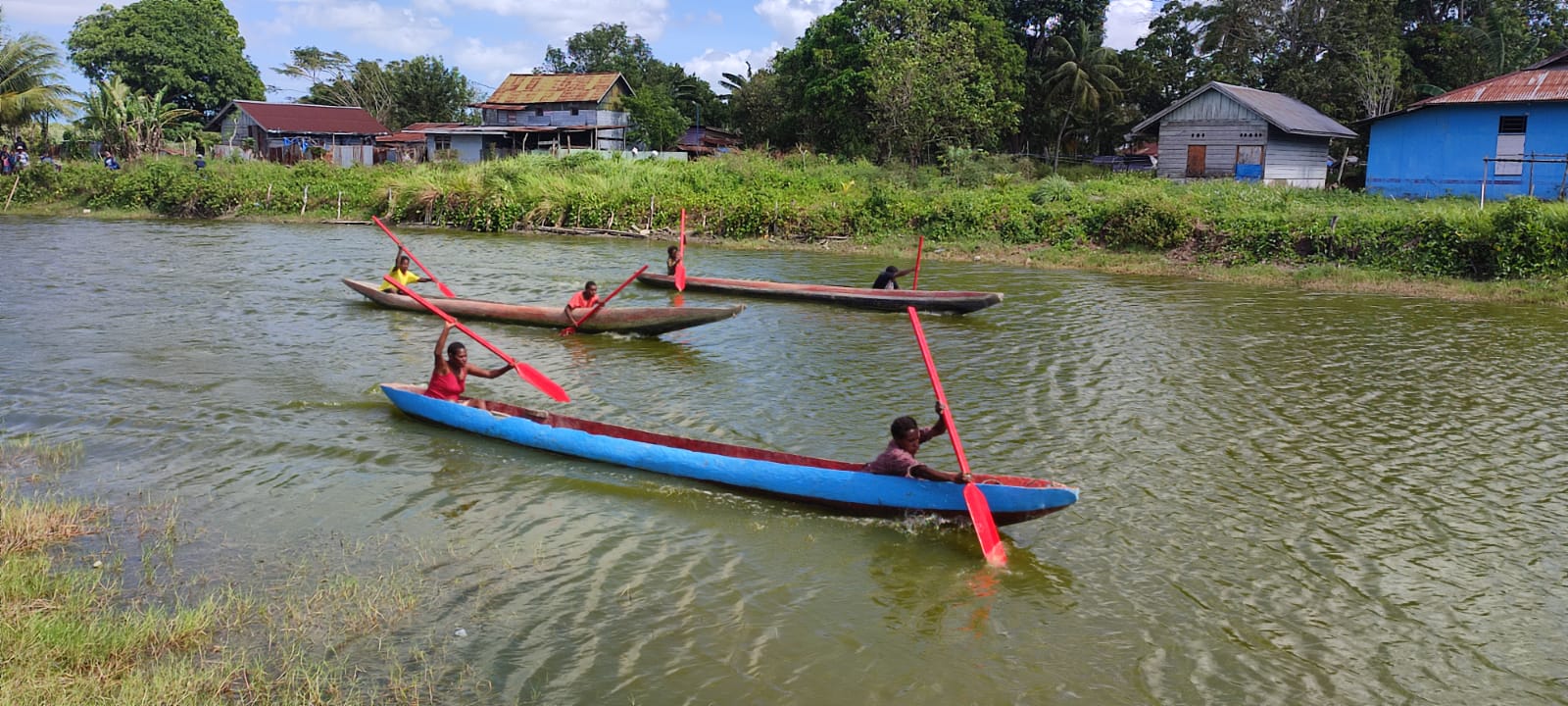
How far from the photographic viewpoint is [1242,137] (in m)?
31.8

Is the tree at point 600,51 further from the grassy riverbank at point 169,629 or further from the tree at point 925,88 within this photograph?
the grassy riverbank at point 169,629

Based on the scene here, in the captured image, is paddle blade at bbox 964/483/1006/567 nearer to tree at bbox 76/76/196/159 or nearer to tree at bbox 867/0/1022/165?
tree at bbox 867/0/1022/165

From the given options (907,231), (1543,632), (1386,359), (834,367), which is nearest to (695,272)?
(907,231)

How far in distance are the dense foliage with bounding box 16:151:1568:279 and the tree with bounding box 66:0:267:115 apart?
20173 millimetres

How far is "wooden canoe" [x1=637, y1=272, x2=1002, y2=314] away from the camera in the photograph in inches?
624

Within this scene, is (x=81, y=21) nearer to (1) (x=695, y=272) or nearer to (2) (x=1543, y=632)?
(1) (x=695, y=272)

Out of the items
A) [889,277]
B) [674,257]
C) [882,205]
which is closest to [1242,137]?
[882,205]

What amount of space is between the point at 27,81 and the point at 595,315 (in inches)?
1185

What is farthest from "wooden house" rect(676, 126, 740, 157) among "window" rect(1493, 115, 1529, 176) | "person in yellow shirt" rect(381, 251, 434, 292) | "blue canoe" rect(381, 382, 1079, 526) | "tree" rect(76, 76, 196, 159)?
"blue canoe" rect(381, 382, 1079, 526)

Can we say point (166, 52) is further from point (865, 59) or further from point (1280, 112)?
point (1280, 112)

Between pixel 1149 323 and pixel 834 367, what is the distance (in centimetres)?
568

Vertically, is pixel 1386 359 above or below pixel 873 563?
above

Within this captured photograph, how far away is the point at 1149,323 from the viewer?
1565 centimetres

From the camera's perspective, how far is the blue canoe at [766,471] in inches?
272
